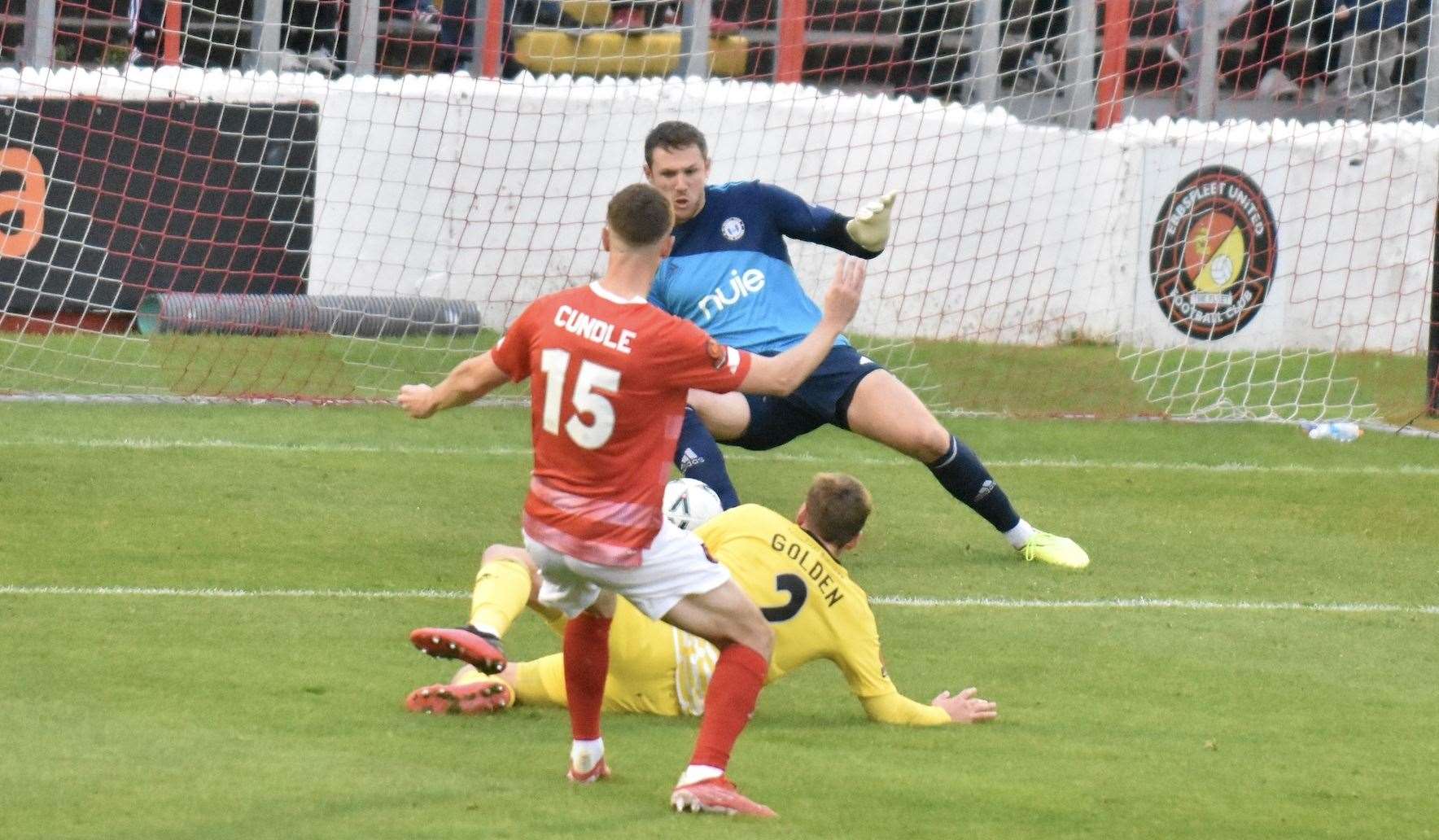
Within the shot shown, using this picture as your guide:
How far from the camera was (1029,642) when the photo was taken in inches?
278

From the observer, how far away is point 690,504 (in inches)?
288

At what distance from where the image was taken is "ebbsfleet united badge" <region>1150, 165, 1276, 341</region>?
15.5 m

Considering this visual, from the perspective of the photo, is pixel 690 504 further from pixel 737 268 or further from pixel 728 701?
pixel 728 701

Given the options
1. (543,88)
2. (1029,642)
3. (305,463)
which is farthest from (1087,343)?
(1029,642)

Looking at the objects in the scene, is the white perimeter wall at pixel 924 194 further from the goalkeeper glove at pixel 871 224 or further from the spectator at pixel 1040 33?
the goalkeeper glove at pixel 871 224

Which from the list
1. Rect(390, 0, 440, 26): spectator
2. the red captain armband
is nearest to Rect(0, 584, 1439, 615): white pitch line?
the red captain armband

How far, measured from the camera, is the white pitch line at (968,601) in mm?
7316

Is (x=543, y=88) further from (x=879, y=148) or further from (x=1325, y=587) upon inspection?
(x=1325, y=587)

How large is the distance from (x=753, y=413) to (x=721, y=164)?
8.04 metres

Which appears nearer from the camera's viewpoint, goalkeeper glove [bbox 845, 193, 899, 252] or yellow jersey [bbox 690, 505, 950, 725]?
yellow jersey [bbox 690, 505, 950, 725]

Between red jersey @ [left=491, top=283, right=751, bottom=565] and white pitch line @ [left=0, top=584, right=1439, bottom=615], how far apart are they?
9.16ft

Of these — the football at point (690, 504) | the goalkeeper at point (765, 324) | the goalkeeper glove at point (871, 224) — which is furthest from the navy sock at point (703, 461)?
the goalkeeper glove at point (871, 224)

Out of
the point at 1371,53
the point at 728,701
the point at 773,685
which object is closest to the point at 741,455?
the point at 773,685

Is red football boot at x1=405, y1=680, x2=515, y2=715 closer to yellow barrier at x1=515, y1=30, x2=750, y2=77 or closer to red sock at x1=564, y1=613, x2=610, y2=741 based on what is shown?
red sock at x1=564, y1=613, x2=610, y2=741
